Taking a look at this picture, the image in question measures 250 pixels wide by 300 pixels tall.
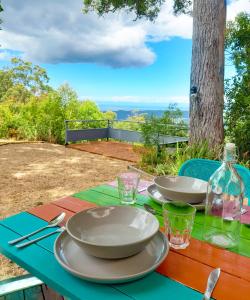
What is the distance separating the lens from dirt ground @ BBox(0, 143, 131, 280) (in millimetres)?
3424

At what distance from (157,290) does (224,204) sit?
0.46 m

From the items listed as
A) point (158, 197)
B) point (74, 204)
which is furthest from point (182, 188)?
point (74, 204)

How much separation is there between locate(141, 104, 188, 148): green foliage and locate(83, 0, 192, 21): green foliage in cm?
202

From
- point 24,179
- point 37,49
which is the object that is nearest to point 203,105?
point 24,179

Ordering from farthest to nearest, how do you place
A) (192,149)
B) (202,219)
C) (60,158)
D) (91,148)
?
(91,148) < (60,158) < (192,149) < (202,219)

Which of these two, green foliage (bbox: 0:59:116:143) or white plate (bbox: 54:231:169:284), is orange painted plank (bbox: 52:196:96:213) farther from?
green foliage (bbox: 0:59:116:143)

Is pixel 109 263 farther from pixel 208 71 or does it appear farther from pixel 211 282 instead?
pixel 208 71

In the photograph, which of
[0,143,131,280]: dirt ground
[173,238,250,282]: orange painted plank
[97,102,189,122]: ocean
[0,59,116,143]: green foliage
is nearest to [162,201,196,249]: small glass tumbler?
[173,238,250,282]: orange painted plank

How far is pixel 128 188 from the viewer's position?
1224mm

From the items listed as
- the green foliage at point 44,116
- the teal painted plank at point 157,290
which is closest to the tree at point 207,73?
the teal painted plank at point 157,290

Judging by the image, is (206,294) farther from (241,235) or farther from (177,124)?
(177,124)

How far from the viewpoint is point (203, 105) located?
13.4 ft

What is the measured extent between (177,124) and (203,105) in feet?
6.10

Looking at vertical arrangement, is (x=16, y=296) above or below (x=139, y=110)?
below
